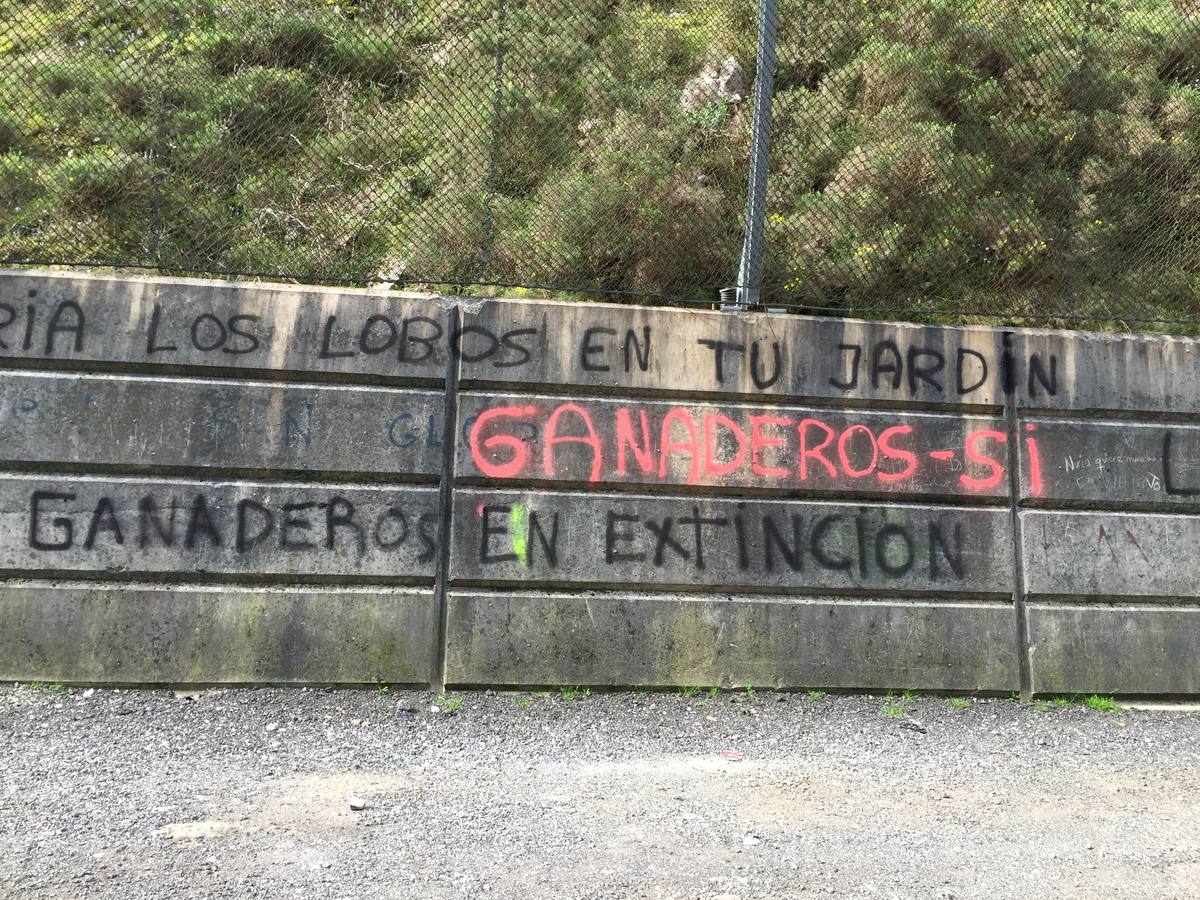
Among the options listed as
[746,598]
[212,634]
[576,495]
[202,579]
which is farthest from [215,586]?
[746,598]

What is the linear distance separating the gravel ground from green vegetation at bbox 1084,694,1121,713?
9cm

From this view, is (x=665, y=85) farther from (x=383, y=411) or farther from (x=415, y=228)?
(x=383, y=411)

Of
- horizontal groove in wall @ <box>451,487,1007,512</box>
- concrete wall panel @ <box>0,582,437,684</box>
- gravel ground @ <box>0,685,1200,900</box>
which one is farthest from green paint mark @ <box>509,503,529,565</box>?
gravel ground @ <box>0,685,1200,900</box>

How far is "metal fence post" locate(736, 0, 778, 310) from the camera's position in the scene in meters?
5.97

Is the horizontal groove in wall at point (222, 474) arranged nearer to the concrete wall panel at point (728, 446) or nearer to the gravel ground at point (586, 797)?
the concrete wall panel at point (728, 446)

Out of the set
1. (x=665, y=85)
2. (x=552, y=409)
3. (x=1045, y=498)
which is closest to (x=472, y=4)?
(x=665, y=85)

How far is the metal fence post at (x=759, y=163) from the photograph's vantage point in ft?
19.6

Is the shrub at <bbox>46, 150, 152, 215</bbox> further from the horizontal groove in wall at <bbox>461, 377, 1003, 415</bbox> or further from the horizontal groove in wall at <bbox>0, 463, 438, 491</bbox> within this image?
the horizontal groove in wall at <bbox>461, 377, 1003, 415</bbox>

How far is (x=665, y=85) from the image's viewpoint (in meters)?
6.80

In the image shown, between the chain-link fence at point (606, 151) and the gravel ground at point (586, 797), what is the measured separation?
2.51 m

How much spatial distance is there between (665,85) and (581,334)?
2.22m

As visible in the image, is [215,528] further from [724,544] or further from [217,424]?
[724,544]

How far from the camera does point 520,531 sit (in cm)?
557

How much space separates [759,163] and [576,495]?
2.35m
